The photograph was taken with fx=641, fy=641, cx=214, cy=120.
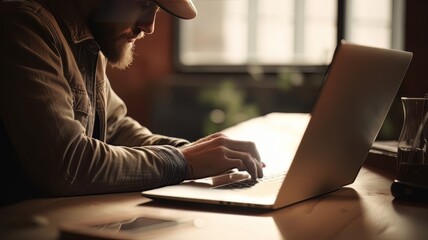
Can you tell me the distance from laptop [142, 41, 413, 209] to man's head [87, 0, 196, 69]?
42 cm

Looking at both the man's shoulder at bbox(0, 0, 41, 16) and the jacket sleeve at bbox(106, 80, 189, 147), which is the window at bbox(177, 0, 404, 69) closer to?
the jacket sleeve at bbox(106, 80, 189, 147)

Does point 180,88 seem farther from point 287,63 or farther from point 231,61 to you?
point 287,63

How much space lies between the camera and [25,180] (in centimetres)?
112

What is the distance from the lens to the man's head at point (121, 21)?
52.4 inches

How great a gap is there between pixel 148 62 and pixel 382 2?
Answer: 5.21 ft

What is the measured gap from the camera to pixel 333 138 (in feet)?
3.15

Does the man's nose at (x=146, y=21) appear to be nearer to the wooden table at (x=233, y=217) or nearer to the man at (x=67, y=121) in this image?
the man at (x=67, y=121)

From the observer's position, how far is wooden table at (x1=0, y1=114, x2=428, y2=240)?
2.46ft

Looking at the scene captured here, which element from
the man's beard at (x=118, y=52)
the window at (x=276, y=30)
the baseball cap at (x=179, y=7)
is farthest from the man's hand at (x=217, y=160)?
the window at (x=276, y=30)

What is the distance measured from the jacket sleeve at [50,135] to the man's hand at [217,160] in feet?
0.10

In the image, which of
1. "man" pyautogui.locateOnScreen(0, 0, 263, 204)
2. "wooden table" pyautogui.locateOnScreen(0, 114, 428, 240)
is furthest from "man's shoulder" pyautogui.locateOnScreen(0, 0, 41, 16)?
"wooden table" pyautogui.locateOnScreen(0, 114, 428, 240)

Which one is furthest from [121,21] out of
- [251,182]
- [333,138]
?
[333,138]

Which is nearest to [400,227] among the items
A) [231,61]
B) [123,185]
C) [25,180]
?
[123,185]

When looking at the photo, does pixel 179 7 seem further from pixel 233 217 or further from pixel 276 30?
pixel 276 30
